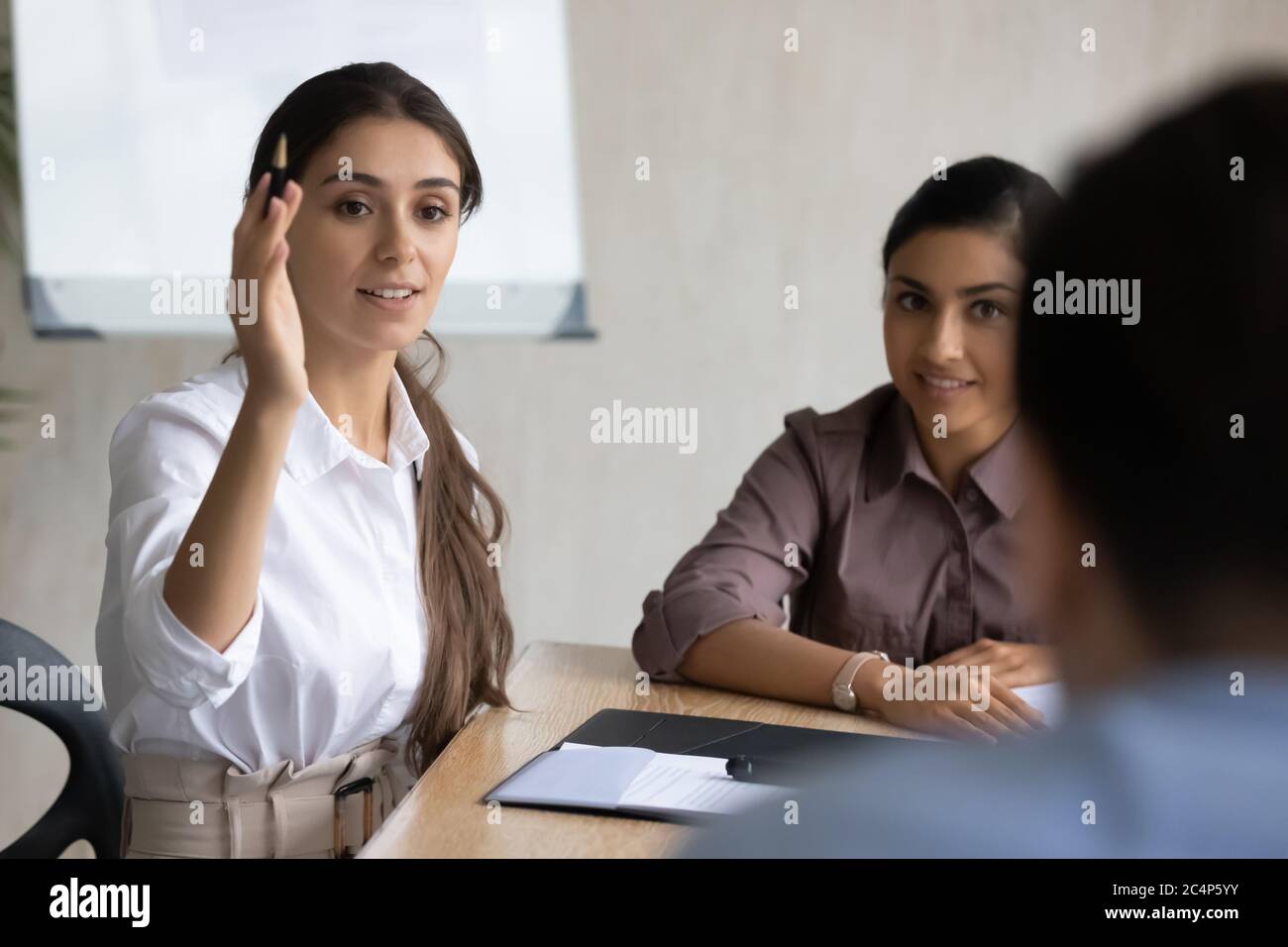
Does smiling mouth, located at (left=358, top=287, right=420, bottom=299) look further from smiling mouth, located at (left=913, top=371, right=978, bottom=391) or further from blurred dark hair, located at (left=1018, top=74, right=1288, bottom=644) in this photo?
blurred dark hair, located at (left=1018, top=74, right=1288, bottom=644)

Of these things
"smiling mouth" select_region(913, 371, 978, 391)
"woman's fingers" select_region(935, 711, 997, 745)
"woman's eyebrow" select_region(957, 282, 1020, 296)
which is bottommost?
"woman's fingers" select_region(935, 711, 997, 745)

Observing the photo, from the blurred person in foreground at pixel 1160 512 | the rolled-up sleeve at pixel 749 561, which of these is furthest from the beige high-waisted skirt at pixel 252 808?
the blurred person in foreground at pixel 1160 512

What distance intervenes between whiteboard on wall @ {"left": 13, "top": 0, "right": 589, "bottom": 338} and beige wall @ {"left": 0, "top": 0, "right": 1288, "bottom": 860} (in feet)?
0.63

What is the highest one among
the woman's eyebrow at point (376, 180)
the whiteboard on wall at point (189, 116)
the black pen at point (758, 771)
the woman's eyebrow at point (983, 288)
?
the whiteboard on wall at point (189, 116)

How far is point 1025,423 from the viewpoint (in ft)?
1.83

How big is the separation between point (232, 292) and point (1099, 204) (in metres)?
0.81

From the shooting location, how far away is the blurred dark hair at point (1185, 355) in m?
0.50

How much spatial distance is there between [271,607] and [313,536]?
0.35 feet

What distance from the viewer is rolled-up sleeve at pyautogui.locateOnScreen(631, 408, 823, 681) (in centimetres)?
171

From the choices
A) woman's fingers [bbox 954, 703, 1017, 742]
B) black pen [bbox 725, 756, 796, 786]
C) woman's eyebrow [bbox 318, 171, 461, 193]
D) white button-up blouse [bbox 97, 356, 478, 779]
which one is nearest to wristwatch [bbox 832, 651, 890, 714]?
woman's fingers [bbox 954, 703, 1017, 742]

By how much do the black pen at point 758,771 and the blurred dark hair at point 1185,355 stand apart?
771 millimetres

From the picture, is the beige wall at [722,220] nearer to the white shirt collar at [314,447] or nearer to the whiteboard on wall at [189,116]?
the whiteboard on wall at [189,116]

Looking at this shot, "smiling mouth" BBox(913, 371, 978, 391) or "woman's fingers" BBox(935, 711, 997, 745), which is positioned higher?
"smiling mouth" BBox(913, 371, 978, 391)

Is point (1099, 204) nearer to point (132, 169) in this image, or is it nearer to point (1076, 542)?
point (1076, 542)
